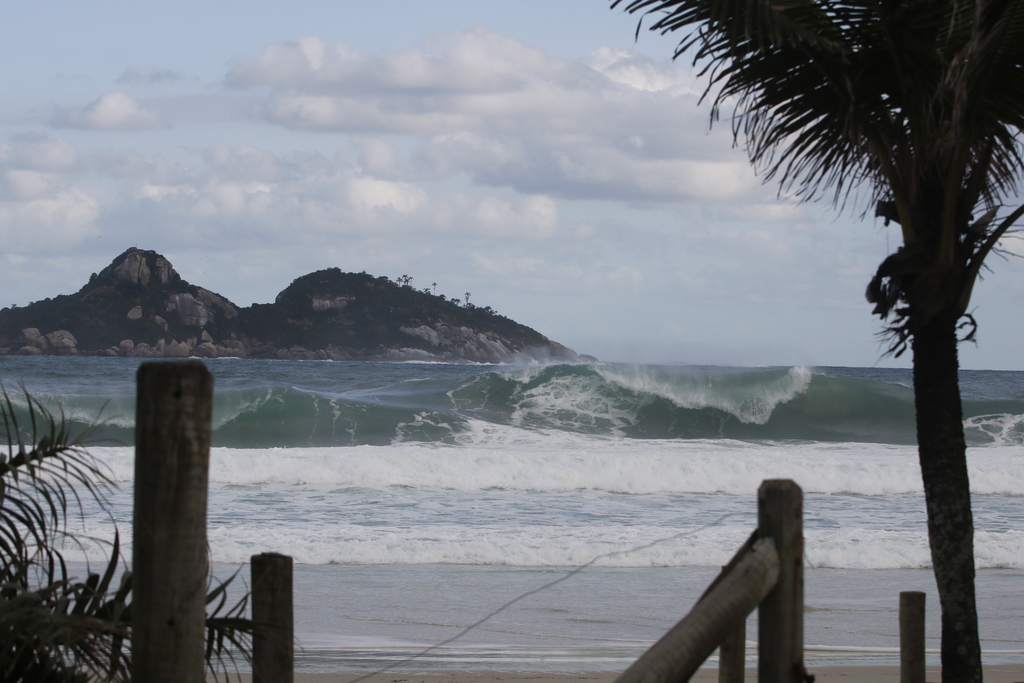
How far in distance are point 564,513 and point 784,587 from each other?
398 inches

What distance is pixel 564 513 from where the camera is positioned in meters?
12.2

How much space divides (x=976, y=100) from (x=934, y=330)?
0.95m

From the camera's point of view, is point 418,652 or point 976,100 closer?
point 976,100

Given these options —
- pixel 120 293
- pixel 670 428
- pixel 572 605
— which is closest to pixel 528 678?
pixel 572 605

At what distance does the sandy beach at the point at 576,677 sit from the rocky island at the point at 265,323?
59.7 metres

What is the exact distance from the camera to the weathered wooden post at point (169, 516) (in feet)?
6.31

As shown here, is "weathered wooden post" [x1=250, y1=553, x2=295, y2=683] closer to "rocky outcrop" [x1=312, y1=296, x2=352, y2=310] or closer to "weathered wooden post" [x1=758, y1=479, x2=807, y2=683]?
"weathered wooden post" [x1=758, y1=479, x2=807, y2=683]

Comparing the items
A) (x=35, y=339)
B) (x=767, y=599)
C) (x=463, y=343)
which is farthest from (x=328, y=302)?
(x=767, y=599)

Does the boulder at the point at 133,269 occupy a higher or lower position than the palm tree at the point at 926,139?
higher

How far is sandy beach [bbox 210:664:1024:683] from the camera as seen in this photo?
562 centimetres

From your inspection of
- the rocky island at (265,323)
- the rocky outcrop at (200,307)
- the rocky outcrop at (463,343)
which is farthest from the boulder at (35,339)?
the rocky outcrop at (463,343)

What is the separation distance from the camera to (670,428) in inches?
1039

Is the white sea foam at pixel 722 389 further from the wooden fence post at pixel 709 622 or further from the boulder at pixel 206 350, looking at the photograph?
the boulder at pixel 206 350

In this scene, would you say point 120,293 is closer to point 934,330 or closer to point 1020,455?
point 1020,455
